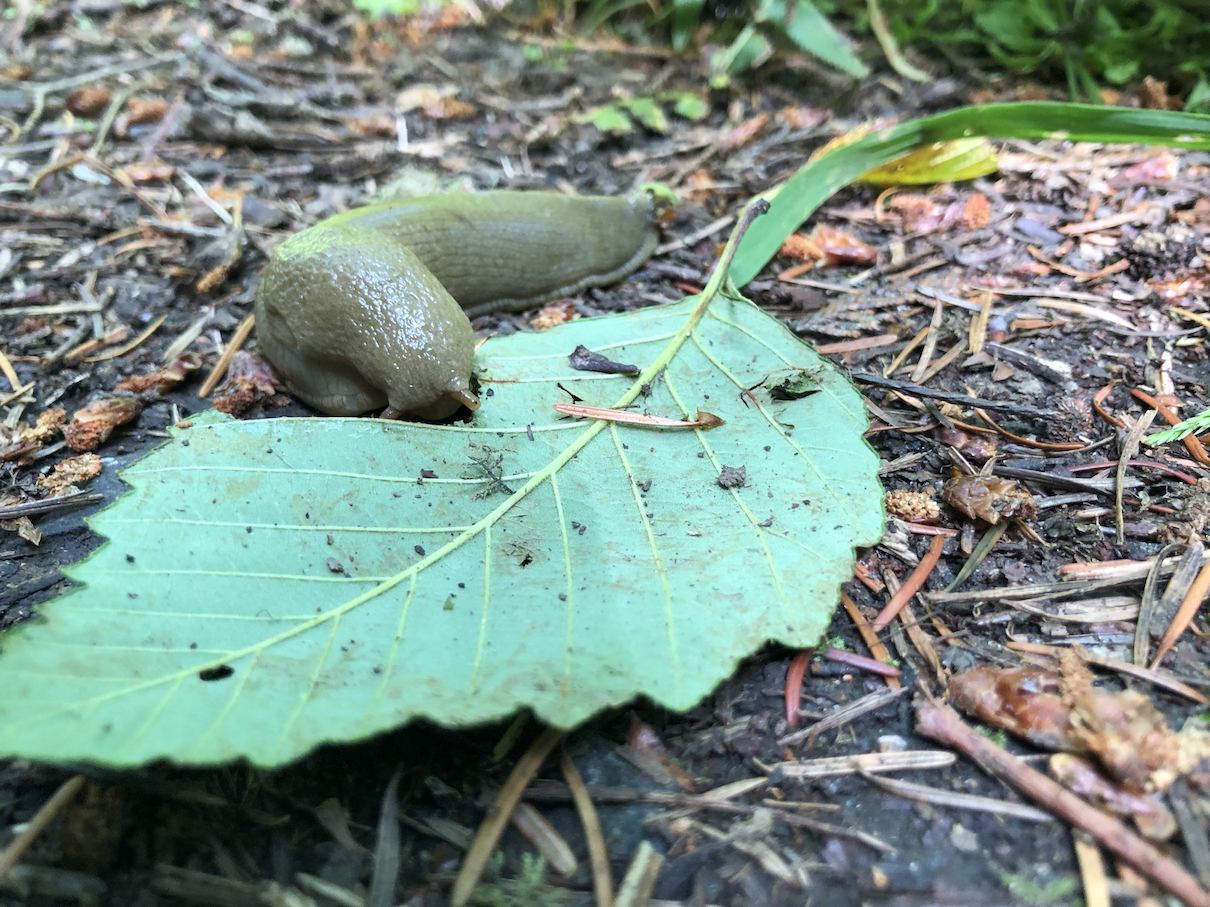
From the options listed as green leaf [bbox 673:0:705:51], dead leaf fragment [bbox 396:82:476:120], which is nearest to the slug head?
dead leaf fragment [bbox 396:82:476:120]

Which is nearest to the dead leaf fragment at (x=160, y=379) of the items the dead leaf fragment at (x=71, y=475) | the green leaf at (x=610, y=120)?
the dead leaf fragment at (x=71, y=475)

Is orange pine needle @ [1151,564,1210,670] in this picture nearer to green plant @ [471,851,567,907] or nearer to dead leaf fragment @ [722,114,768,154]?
green plant @ [471,851,567,907]

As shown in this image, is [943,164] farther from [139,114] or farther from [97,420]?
[139,114]

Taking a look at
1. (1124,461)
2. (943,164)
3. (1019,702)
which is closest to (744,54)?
(943,164)

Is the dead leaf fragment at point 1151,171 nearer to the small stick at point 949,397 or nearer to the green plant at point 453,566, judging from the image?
the small stick at point 949,397

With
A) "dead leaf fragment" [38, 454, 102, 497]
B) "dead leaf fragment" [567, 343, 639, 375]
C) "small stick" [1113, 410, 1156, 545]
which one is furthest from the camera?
"dead leaf fragment" [567, 343, 639, 375]
